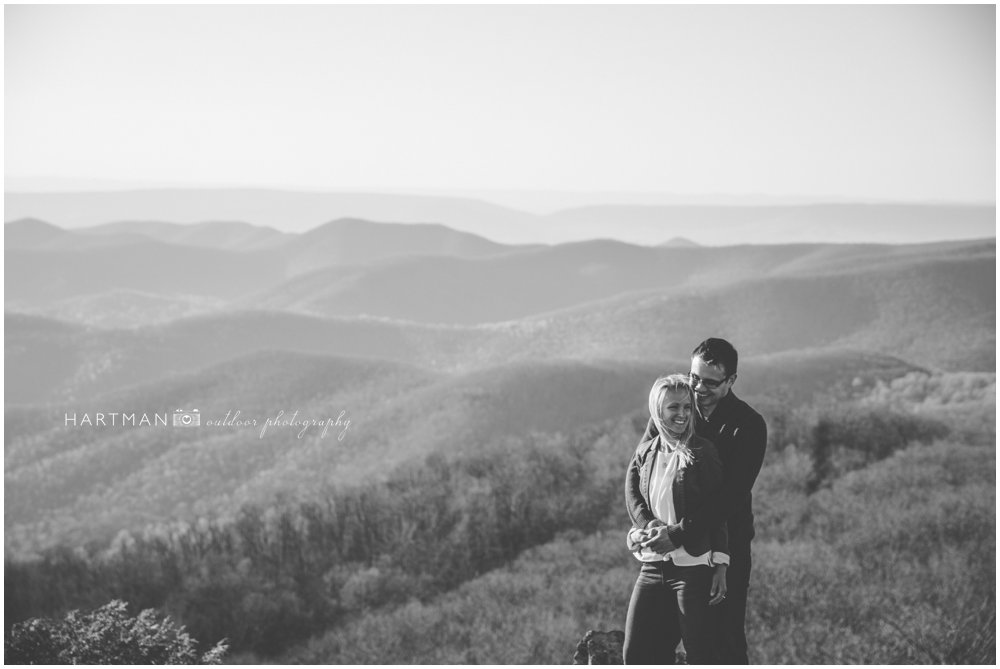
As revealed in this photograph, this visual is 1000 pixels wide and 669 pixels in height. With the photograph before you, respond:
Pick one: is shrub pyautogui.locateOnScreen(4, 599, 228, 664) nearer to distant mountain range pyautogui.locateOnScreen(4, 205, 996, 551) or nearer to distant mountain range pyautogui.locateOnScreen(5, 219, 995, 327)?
distant mountain range pyautogui.locateOnScreen(4, 205, 996, 551)

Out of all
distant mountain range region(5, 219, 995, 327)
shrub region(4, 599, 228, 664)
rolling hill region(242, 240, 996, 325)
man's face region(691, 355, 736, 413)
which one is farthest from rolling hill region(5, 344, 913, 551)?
rolling hill region(242, 240, 996, 325)

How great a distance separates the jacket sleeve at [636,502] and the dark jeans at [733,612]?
37 cm

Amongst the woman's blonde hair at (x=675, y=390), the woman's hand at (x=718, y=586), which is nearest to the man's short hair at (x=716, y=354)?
the woman's blonde hair at (x=675, y=390)

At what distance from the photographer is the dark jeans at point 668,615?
3408mm

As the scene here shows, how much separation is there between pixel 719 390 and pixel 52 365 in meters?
77.1

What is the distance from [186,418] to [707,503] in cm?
4594

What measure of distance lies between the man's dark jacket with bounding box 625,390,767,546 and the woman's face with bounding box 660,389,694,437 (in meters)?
0.17

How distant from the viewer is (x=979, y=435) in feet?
69.9

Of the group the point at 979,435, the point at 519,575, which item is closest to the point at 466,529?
the point at 519,575

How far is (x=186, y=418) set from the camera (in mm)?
45688

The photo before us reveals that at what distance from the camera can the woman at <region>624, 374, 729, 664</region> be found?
3.38 meters

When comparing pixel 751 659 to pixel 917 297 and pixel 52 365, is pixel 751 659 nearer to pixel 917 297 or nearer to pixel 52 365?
pixel 917 297

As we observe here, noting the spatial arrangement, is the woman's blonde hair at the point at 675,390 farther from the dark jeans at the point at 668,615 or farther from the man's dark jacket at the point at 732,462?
the dark jeans at the point at 668,615

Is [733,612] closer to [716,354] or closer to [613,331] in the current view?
[716,354]
